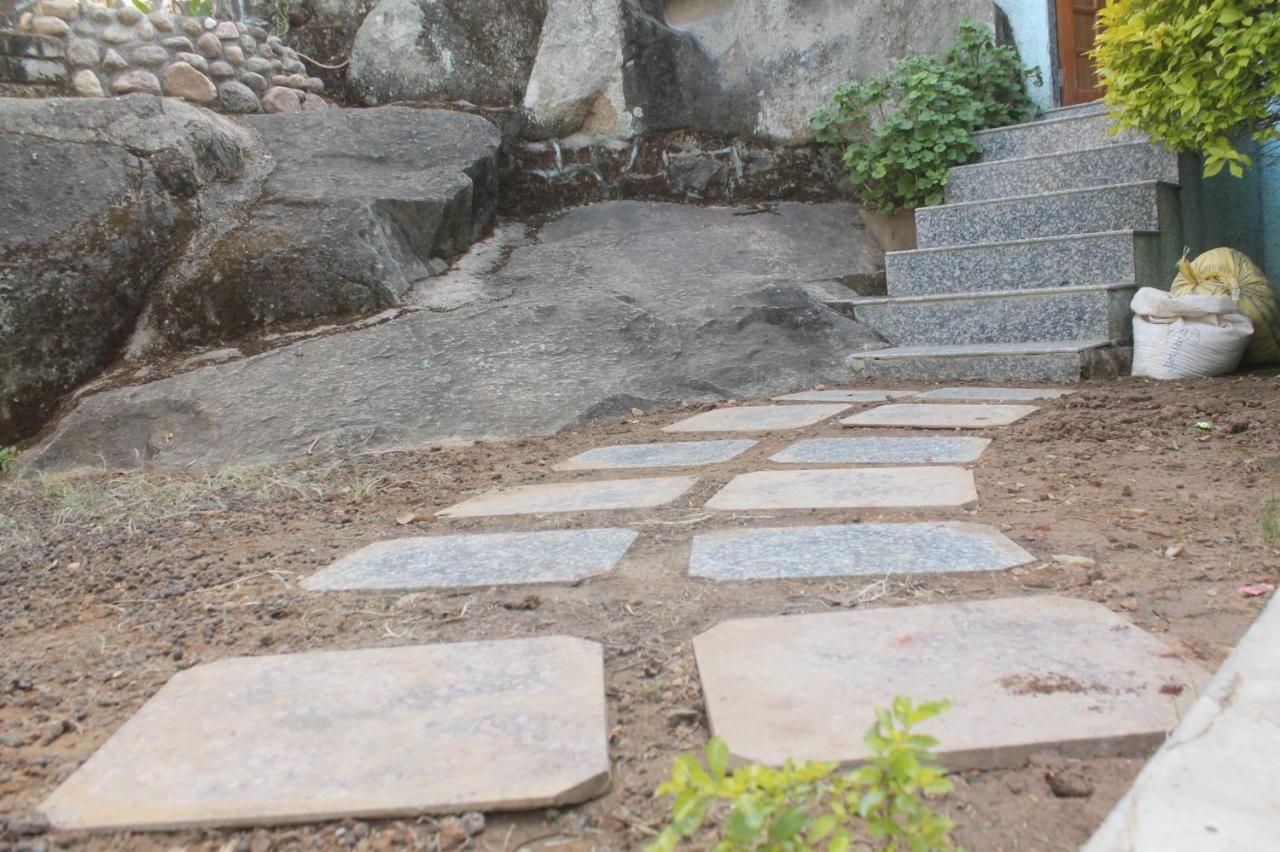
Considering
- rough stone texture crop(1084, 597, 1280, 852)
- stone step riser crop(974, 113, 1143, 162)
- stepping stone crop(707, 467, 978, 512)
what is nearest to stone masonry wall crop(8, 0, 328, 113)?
stone step riser crop(974, 113, 1143, 162)

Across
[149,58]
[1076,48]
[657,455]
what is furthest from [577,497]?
[1076,48]

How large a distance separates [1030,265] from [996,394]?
1.10 meters

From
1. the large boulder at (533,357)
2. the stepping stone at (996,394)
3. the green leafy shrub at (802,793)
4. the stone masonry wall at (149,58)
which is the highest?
the stone masonry wall at (149,58)

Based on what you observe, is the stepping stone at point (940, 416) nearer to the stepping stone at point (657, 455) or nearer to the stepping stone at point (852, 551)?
the stepping stone at point (657, 455)

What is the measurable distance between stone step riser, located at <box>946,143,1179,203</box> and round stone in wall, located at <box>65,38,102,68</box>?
3.79m

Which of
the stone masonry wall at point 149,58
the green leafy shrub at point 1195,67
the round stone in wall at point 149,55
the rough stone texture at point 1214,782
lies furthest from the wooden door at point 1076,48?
the rough stone texture at point 1214,782

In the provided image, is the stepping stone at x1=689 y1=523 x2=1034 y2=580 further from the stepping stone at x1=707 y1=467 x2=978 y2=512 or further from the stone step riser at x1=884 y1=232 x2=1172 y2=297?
the stone step riser at x1=884 y1=232 x2=1172 y2=297

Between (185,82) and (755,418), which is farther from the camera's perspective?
(185,82)

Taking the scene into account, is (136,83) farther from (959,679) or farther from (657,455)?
(959,679)

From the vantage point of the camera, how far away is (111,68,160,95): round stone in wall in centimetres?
398

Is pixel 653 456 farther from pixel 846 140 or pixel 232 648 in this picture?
pixel 846 140

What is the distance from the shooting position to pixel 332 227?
3.43 m

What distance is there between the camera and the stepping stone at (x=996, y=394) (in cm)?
283

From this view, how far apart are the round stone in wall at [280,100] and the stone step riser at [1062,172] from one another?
124 inches
